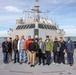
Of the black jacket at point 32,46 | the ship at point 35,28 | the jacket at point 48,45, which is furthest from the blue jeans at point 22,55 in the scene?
the ship at point 35,28

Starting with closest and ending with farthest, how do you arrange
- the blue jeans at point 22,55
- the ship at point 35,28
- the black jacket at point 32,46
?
the black jacket at point 32,46 → the blue jeans at point 22,55 → the ship at point 35,28

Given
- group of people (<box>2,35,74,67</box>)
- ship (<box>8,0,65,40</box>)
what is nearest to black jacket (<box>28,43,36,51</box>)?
group of people (<box>2,35,74,67</box>)

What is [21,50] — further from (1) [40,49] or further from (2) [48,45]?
(2) [48,45]

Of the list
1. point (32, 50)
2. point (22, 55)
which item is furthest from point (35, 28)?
point (32, 50)

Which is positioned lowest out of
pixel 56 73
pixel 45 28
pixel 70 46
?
pixel 56 73

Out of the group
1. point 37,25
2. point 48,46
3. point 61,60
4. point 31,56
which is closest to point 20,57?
point 31,56

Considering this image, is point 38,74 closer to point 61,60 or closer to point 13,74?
point 13,74

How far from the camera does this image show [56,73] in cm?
744

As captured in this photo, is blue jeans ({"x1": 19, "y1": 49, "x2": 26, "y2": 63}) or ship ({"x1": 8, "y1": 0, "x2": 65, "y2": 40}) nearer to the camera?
blue jeans ({"x1": 19, "y1": 49, "x2": 26, "y2": 63})

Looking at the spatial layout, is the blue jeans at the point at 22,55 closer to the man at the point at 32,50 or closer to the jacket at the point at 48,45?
the man at the point at 32,50

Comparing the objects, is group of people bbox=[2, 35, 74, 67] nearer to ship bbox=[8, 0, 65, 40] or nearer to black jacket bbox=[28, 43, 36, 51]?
black jacket bbox=[28, 43, 36, 51]

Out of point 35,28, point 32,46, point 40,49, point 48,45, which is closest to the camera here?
point 32,46

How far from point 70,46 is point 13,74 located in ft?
12.1

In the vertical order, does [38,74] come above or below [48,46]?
below
